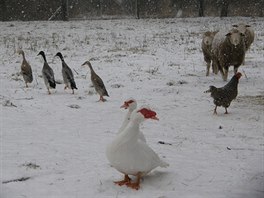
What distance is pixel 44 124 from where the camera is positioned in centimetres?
913

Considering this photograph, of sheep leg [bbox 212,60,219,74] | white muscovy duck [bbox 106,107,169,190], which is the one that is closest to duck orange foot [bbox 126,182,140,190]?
white muscovy duck [bbox 106,107,169,190]

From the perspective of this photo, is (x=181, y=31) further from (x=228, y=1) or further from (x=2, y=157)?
(x=2, y=157)

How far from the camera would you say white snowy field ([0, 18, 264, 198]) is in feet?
19.4

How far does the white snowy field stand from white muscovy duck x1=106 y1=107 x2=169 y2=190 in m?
0.27

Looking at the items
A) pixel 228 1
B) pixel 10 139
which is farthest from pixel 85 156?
pixel 228 1

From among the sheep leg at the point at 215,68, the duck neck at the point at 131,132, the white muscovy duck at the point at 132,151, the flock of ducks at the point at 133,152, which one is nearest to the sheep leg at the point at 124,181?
the flock of ducks at the point at 133,152

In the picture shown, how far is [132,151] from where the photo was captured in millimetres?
5602

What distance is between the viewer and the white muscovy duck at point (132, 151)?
18.3 ft

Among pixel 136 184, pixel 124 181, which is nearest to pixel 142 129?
pixel 124 181

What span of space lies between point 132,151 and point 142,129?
3.19 meters

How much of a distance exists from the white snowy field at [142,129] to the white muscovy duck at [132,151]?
27 cm

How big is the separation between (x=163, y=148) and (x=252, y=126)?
94.6 inches

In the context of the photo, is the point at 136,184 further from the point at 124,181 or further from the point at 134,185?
the point at 124,181

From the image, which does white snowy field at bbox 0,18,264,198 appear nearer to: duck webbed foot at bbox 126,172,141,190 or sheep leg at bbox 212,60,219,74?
duck webbed foot at bbox 126,172,141,190
